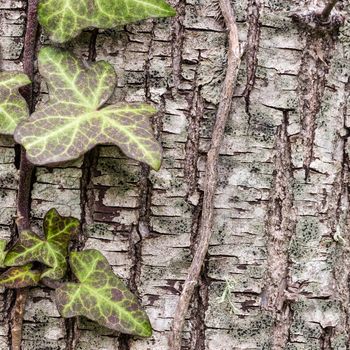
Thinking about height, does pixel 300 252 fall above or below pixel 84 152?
below

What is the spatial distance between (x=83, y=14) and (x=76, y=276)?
0.46 meters

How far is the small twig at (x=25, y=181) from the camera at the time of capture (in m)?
1.04

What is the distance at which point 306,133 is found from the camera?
110 cm

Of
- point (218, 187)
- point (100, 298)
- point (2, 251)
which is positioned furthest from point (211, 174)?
point (2, 251)

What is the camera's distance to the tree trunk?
106 centimetres

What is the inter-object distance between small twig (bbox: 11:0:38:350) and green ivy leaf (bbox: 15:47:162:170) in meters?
0.04

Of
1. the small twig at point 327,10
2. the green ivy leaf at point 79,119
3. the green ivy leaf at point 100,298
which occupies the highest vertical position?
the small twig at point 327,10

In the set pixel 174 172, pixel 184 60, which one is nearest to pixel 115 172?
pixel 174 172

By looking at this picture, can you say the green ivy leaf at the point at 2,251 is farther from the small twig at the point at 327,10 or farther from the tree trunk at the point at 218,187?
the small twig at the point at 327,10

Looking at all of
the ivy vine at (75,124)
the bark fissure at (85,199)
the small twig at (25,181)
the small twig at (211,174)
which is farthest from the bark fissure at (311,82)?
the small twig at (25,181)

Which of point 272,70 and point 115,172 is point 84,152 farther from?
point 272,70

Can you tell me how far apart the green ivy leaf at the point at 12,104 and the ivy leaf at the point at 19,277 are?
239mm

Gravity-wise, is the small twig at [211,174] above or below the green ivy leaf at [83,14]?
below

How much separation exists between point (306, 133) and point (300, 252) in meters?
0.22
